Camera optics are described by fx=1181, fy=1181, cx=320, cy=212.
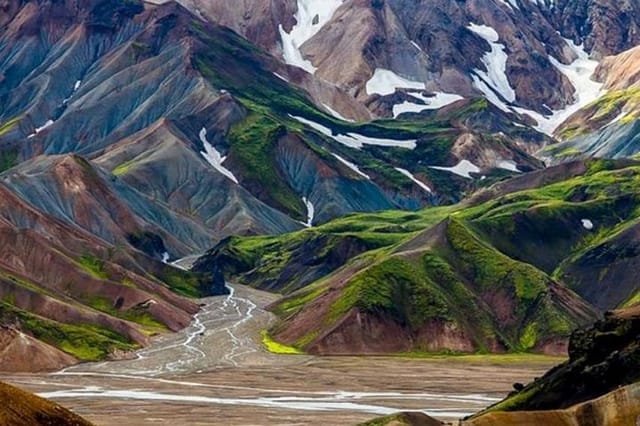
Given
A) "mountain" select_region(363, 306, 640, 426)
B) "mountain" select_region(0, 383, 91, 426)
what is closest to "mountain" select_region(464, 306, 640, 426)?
"mountain" select_region(363, 306, 640, 426)

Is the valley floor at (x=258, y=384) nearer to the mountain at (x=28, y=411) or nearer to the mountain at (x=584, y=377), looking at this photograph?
the mountain at (x=584, y=377)

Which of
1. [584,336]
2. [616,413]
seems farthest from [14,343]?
[616,413]

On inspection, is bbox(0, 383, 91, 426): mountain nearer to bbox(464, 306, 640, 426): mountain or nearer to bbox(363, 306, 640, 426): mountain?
bbox(363, 306, 640, 426): mountain

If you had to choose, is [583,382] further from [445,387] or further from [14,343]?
[14,343]

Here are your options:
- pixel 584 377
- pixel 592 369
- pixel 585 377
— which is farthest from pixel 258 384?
pixel 592 369

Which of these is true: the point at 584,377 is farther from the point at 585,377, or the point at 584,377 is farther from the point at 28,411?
the point at 28,411
